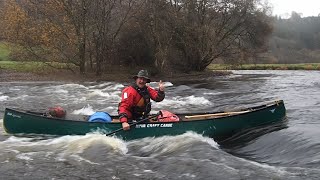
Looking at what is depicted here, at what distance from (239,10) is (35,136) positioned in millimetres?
29051

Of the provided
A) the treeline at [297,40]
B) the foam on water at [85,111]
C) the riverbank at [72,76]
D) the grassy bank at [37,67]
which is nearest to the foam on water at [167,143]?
the foam on water at [85,111]

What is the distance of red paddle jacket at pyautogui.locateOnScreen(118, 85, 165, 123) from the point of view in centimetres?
1044

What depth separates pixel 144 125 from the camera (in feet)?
33.6

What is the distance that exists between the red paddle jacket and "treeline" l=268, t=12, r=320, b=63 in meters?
49.0

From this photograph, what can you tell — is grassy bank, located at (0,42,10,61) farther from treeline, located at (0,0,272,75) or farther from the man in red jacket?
the man in red jacket

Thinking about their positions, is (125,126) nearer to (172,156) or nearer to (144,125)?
(144,125)

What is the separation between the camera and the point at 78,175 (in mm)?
7984

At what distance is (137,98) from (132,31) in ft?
78.8

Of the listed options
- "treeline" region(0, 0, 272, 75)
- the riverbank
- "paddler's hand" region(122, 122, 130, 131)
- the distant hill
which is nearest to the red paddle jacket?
"paddler's hand" region(122, 122, 130, 131)

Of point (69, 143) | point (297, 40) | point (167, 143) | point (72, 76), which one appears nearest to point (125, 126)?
point (167, 143)

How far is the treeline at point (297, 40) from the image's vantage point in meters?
58.0

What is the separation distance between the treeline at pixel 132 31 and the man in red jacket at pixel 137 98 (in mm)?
20565

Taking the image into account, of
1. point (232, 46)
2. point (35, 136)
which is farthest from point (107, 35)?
point (35, 136)

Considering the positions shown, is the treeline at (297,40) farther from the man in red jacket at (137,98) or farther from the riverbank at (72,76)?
the man in red jacket at (137,98)
